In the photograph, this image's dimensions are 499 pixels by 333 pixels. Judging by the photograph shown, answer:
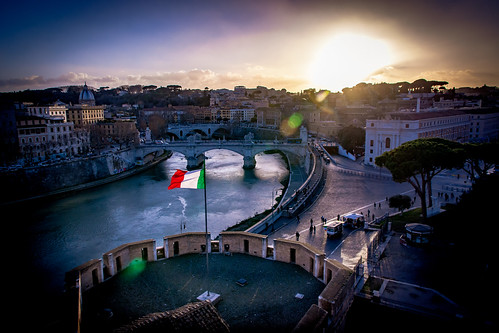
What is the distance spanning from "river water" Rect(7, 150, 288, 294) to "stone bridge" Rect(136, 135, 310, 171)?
323 centimetres

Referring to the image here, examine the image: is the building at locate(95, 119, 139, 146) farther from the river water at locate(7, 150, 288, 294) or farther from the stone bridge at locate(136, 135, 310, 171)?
the river water at locate(7, 150, 288, 294)

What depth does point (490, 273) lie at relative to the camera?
6418 millimetres

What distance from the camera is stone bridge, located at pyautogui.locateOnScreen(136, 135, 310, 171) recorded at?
89.5 feet

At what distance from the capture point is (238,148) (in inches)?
1110

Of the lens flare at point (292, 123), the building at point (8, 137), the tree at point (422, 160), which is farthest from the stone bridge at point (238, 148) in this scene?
the tree at point (422, 160)

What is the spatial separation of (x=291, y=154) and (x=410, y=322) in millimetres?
24682

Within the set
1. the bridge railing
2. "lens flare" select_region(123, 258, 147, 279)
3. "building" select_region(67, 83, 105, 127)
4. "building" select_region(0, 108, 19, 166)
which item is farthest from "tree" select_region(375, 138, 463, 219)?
"building" select_region(67, 83, 105, 127)

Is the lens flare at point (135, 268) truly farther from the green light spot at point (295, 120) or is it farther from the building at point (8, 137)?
the green light spot at point (295, 120)

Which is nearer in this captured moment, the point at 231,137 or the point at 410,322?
the point at 410,322

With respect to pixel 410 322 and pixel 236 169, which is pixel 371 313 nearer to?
pixel 410 322

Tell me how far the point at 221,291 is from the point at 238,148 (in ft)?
76.7

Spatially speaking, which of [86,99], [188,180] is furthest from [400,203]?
[86,99]

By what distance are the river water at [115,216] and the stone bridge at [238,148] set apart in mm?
3226

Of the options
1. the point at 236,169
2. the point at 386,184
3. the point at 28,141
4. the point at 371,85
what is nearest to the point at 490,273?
the point at 386,184
